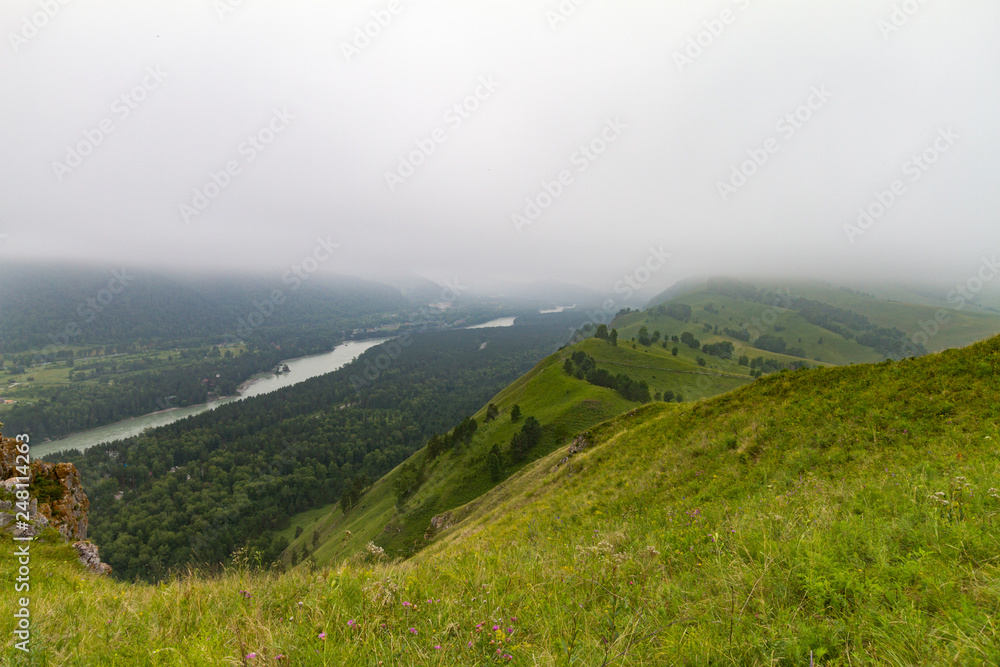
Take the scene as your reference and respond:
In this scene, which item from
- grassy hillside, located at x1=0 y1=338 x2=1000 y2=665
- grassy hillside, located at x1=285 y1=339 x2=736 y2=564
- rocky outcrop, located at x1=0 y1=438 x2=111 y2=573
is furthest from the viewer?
grassy hillside, located at x1=285 y1=339 x2=736 y2=564

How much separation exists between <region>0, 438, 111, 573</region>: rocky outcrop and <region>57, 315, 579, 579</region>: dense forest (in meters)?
63.0

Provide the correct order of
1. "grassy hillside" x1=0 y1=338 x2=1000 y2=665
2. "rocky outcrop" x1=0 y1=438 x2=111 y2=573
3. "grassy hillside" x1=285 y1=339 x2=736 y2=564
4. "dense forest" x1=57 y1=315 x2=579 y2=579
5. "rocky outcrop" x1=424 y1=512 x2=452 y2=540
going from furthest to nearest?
"dense forest" x1=57 y1=315 x2=579 y2=579 < "grassy hillside" x1=285 y1=339 x2=736 y2=564 < "rocky outcrop" x1=424 y1=512 x2=452 y2=540 < "rocky outcrop" x1=0 y1=438 x2=111 y2=573 < "grassy hillside" x1=0 y1=338 x2=1000 y2=665

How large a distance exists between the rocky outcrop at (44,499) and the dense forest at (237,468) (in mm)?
63049

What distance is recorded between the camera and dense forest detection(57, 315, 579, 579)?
3260 inches

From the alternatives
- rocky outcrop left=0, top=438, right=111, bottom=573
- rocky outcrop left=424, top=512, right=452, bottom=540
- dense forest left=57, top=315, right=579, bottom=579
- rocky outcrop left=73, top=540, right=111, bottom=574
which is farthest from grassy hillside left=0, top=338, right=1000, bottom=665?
dense forest left=57, top=315, right=579, bottom=579

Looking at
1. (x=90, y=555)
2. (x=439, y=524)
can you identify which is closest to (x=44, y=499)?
(x=90, y=555)

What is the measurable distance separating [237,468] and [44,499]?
12424 cm

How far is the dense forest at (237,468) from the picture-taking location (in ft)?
272

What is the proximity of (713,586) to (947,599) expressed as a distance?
7.31 ft

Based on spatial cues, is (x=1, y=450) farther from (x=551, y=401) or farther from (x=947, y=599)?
(x=551, y=401)

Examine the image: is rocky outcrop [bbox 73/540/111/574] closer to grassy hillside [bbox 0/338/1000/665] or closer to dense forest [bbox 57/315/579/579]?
grassy hillside [bbox 0/338/1000/665]

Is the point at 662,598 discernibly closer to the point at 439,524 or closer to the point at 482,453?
the point at 439,524

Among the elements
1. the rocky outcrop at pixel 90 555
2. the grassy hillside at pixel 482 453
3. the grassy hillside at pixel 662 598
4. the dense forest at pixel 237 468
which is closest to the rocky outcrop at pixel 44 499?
the rocky outcrop at pixel 90 555

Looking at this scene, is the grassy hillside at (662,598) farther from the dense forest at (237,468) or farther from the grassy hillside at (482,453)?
the dense forest at (237,468)
